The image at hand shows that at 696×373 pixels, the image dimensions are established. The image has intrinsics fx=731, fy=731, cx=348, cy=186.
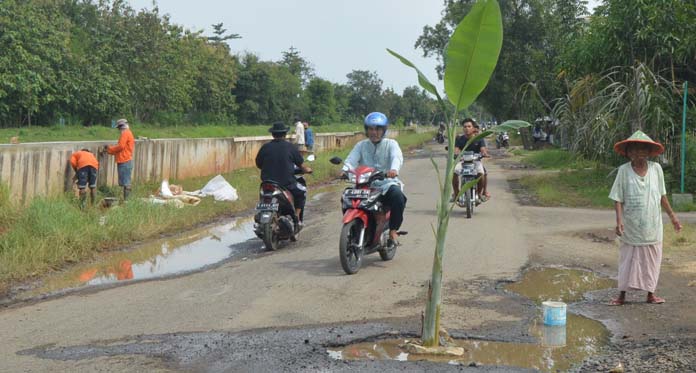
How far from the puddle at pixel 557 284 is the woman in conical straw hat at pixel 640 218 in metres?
0.54

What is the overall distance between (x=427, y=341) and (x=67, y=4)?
165ft

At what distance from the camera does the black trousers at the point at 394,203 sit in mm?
8352

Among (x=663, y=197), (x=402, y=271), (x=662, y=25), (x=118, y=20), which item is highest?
(x=118, y=20)

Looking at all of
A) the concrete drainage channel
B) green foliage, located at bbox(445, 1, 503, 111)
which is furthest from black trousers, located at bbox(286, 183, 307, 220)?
green foliage, located at bbox(445, 1, 503, 111)

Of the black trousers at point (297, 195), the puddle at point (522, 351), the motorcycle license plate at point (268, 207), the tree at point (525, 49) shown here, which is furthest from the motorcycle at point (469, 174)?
the tree at point (525, 49)

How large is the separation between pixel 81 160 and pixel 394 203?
6.87 metres

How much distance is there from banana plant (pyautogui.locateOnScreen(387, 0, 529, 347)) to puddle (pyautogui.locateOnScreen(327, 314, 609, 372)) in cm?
26

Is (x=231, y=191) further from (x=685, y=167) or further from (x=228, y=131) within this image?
(x=228, y=131)

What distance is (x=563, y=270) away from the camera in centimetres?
820

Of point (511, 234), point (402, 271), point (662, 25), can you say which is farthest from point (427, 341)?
point (662, 25)

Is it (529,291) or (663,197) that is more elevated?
(663,197)

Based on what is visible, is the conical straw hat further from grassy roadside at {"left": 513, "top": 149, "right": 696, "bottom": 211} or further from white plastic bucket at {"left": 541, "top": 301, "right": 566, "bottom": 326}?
grassy roadside at {"left": 513, "top": 149, "right": 696, "bottom": 211}

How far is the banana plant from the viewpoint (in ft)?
16.7

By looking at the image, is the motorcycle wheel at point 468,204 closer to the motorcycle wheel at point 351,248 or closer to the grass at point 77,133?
the motorcycle wheel at point 351,248
